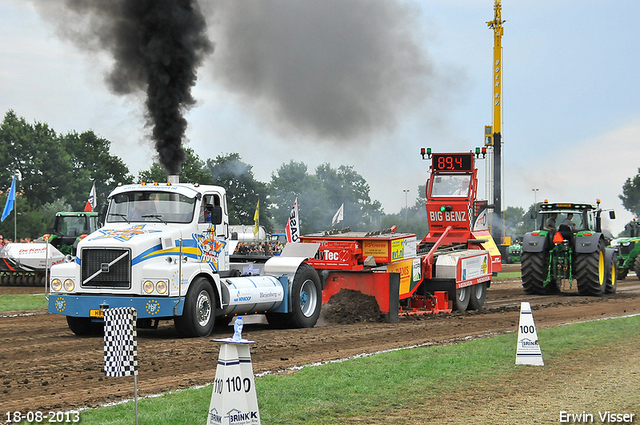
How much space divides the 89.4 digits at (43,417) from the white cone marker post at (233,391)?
1.78 metres

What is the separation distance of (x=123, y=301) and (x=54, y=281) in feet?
4.66

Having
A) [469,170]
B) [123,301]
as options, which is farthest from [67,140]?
[123,301]

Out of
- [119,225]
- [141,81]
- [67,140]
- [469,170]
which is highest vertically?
[67,140]

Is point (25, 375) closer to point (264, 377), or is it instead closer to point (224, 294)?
point (264, 377)

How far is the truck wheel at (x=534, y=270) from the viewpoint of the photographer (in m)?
23.7

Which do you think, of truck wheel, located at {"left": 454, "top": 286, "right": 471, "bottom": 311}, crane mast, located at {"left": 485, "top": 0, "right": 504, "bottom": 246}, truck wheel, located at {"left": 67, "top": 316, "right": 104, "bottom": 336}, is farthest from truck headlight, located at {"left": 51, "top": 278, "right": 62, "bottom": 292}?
crane mast, located at {"left": 485, "top": 0, "right": 504, "bottom": 246}

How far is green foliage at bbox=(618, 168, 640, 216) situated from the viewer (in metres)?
108

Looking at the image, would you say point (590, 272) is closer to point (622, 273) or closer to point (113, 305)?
point (622, 273)

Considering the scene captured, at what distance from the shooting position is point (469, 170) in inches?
840

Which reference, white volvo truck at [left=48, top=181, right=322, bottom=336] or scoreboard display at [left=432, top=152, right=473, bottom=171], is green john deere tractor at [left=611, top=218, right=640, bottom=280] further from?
white volvo truck at [left=48, top=181, right=322, bottom=336]

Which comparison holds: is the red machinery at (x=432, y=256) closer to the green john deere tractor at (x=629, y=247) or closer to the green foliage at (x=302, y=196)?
the green john deere tractor at (x=629, y=247)

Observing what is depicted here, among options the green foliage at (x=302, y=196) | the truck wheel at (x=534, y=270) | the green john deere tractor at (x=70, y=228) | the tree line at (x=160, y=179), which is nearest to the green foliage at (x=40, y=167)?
the tree line at (x=160, y=179)

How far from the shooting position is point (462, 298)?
18828 mm

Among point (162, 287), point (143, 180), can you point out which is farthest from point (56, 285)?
point (143, 180)
